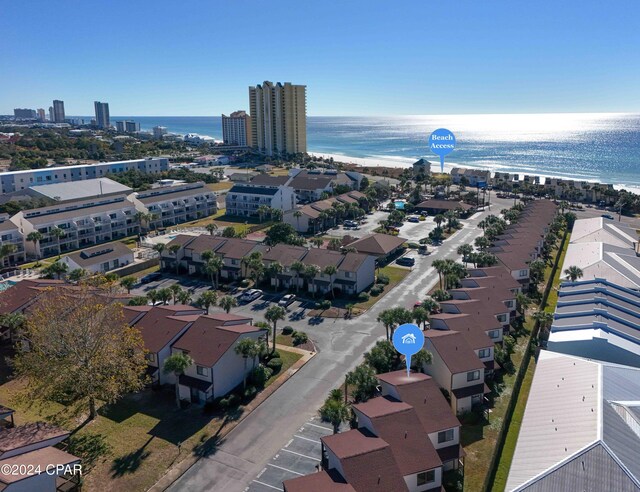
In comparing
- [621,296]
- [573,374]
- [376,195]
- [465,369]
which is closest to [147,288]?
[465,369]

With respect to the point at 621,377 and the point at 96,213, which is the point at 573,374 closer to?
the point at 621,377

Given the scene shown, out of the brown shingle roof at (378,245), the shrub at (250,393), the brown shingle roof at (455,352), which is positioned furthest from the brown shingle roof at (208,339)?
the brown shingle roof at (378,245)

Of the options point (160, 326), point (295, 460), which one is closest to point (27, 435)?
point (160, 326)

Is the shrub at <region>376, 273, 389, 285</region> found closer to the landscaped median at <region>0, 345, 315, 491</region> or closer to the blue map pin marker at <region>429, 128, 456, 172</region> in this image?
the landscaped median at <region>0, 345, 315, 491</region>

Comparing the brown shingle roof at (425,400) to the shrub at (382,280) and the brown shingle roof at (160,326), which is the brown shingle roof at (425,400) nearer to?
the brown shingle roof at (160,326)

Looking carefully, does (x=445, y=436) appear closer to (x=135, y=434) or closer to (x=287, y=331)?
(x=135, y=434)

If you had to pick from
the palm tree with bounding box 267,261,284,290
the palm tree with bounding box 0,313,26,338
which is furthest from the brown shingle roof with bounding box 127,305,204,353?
the palm tree with bounding box 267,261,284,290
